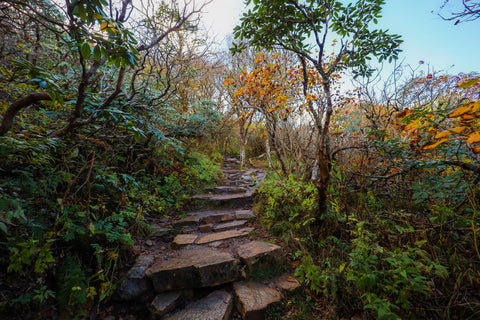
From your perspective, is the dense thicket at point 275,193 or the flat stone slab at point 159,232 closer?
the dense thicket at point 275,193

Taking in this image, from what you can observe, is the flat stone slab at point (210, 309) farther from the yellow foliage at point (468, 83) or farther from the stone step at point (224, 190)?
the stone step at point (224, 190)

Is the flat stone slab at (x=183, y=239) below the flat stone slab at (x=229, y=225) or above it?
below

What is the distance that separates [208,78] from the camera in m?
10.1

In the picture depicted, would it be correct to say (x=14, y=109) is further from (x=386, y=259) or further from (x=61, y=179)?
(x=386, y=259)

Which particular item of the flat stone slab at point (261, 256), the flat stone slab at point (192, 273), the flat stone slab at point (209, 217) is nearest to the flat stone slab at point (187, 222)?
the flat stone slab at point (209, 217)

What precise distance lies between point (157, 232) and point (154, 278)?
3.67 ft

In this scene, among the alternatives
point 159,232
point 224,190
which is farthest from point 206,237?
point 224,190

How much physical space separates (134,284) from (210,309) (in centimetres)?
96

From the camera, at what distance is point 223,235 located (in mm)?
3281

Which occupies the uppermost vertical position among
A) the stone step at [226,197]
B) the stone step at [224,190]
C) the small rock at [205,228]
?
the stone step at [224,190]

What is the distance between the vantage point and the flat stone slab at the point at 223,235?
10.4 ft

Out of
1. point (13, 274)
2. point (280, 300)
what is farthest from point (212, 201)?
point (13, 274)

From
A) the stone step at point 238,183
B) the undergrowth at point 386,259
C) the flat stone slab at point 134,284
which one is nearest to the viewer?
the undergrowth at point 386,259

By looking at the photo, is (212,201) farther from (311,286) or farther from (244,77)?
(244,77)
